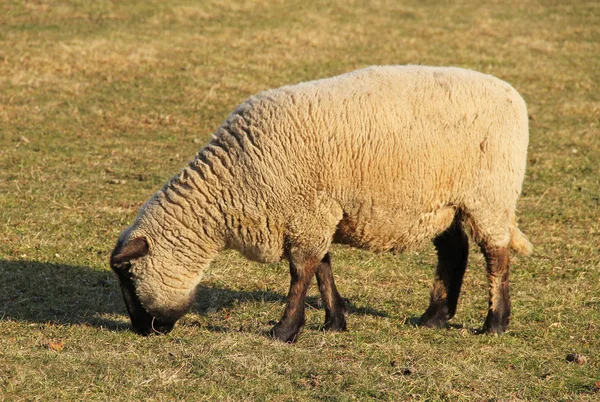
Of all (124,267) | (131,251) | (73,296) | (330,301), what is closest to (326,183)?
(330,301)

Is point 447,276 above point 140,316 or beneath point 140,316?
beneath

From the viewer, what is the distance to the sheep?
24.4 ft

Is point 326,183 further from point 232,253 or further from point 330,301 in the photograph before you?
point 232,253

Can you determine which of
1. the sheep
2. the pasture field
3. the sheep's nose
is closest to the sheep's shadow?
the pasture field

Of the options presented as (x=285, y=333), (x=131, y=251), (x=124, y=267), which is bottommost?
(x=285, y=333)

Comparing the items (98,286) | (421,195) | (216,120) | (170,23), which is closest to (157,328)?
(98,286)

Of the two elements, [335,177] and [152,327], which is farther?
[152,327]

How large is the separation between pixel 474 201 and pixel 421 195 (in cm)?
52

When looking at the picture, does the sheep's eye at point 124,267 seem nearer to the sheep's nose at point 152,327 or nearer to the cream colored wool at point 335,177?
the cream colored wool at point 335,177

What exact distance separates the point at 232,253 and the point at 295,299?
2.88m

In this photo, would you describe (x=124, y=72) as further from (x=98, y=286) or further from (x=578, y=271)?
(x=578, y=271)

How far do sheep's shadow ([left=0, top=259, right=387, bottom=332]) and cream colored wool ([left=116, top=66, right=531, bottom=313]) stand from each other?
98 centimetres

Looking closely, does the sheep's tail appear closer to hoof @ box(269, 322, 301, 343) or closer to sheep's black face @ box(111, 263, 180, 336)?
hoof @ box(269, 322, 301, 343)

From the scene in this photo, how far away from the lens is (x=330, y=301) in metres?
8.09
